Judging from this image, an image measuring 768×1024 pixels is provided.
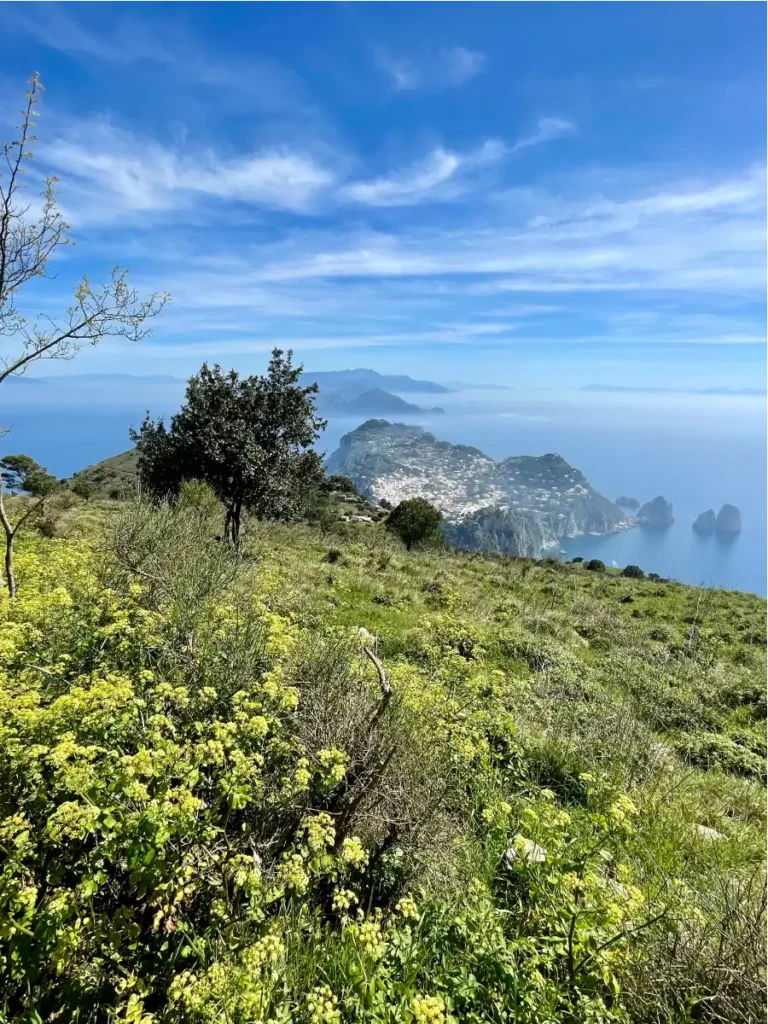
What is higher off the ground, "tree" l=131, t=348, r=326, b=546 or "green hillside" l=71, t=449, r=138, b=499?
"tree" l=131, t=348, r=326, b=546

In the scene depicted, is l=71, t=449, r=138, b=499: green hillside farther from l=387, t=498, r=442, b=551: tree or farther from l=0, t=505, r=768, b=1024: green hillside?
l=0, t=505, r=768, b=1024: green hillside

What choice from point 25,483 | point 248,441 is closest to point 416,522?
point 248,441

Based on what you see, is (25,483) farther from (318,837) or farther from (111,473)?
(318,837)

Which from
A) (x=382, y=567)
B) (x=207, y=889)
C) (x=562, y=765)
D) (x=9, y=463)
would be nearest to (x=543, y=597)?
(x=382, y=567)

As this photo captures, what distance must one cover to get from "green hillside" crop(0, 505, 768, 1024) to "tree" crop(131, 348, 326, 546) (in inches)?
310

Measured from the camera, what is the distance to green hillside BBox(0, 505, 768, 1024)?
2416 mm

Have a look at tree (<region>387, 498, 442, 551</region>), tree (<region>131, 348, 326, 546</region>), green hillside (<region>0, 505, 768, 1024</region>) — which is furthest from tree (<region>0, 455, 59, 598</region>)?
tree (<region>387, 498, 442, 551</region>)

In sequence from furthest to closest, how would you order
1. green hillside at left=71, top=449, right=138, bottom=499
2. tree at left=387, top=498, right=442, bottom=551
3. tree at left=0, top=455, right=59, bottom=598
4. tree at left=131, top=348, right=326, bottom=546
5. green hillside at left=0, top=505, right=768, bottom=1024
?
green hillside at left=71, top=449, right=138, bottom=499, tree at left=387, top=498, right=442, bottom=551, tree at left=131, top=348, right=326, bottom=546, tree at left=0, top=455, right=59, bottom=598, green hillside at left=0, top=505, right=768, bottom=1024

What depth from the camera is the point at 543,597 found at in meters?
16.3

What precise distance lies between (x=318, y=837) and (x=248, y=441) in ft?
43.0

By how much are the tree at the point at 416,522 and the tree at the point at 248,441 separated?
10.1 meters

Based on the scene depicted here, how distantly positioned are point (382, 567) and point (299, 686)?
41.7ft

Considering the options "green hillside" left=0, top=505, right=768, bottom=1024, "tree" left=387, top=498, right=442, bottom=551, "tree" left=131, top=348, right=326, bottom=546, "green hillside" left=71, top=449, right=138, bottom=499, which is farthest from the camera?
"green hillside" left=71, top=449, right=138, bottom=499

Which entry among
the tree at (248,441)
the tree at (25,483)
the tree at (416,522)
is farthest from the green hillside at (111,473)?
the tree at (248,441)
